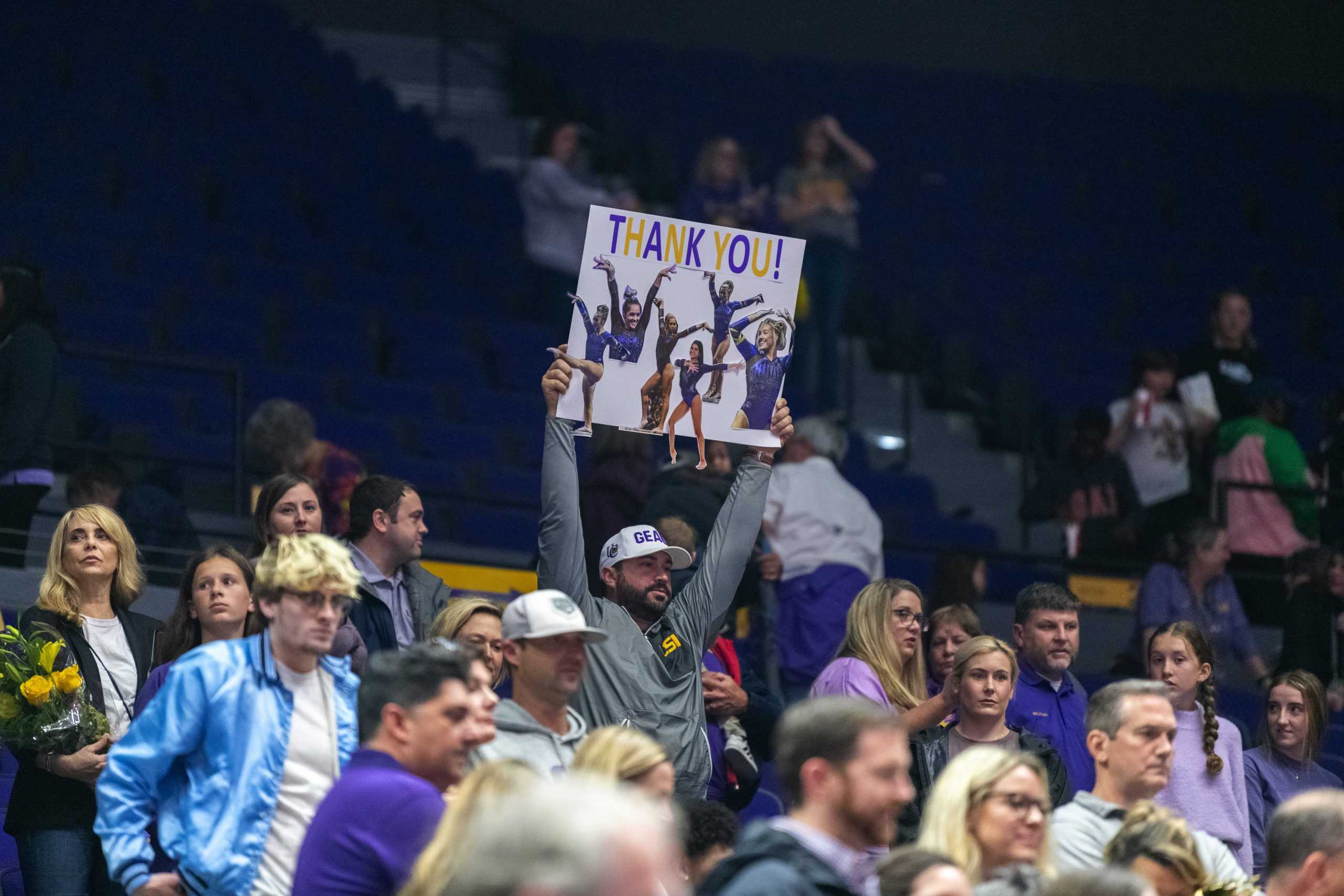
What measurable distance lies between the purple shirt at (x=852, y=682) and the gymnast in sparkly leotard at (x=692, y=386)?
2.36ft

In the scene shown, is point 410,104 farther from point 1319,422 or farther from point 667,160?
point 1319,422

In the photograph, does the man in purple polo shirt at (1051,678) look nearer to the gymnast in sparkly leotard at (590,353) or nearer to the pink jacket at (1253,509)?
the gymnast in sparkly leotard at (590,353)

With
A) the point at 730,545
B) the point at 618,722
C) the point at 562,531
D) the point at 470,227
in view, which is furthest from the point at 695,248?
the point at 470,227

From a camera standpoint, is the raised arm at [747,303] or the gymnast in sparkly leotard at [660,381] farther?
the raised arm at [747,303]

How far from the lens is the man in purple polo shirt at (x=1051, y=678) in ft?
18.5

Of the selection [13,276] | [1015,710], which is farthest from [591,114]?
[1015,710]

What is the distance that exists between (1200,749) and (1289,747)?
0.68 metres

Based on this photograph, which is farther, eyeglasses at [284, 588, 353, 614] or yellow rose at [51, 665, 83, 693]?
yellow rose at [51, 665, 83, 693]

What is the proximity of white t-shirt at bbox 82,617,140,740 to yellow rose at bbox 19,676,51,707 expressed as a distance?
0.84ft

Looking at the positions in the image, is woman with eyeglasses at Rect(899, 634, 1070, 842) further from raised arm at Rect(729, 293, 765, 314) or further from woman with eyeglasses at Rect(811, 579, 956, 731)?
raised arm at Rect(729, 293, 765, 314)

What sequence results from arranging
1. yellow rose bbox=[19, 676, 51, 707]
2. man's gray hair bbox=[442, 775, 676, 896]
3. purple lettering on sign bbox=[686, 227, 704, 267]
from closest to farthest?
man's gray hair bbox=[442, 775, 676, 896], yellow rose bbox=[19, 676, 51, 707], purple lettering on sign bbox=[686, 227, 704, 267]

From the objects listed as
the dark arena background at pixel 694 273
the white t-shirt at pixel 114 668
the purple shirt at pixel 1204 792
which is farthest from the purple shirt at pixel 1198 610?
the white t-shirt at pixel 114 668

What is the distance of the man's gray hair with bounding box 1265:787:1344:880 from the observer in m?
4.11

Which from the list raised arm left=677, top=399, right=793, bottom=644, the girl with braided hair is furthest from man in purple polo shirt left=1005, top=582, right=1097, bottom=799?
raised arm left=677, top=399, right=793, bottom=644
